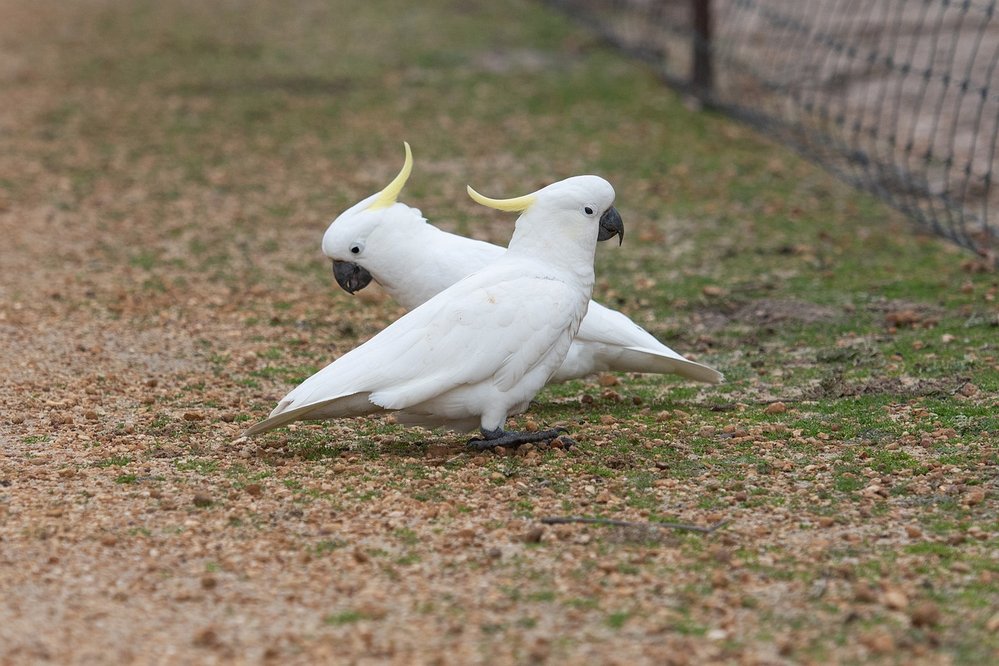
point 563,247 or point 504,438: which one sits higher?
point 563,247

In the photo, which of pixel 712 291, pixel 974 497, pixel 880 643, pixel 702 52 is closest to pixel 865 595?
pixel 880 643

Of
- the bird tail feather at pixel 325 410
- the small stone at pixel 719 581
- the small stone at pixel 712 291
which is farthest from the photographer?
the small stone at pixel 712 291

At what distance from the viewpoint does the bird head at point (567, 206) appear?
3691 millimetres

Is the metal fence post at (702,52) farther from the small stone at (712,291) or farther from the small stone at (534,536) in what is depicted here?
the small stone at (534,536)

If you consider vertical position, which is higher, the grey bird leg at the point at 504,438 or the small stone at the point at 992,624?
the small stone at the point at 992,624

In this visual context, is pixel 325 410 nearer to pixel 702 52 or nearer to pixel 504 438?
pixel 504 438

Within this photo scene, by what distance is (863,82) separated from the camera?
340 inches

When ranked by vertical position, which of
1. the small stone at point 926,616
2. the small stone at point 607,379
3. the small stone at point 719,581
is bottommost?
the small stone at point 607,379

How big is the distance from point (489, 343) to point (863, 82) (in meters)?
6.05

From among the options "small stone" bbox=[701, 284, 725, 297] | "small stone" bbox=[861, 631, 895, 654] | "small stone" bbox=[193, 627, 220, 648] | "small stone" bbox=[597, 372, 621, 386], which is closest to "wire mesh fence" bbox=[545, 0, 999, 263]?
"small stone" bbox=[701, 284, 725, 297]

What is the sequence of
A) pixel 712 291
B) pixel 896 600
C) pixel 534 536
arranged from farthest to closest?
pixel 712 291 → pixel 534 536 → pixel 896 600

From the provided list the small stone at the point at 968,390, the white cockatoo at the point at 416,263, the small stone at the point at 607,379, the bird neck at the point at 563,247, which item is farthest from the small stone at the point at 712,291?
the bird neck at the point at 563,247

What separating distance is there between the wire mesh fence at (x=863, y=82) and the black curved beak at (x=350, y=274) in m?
2.90

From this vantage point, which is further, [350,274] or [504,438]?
[350,274]
